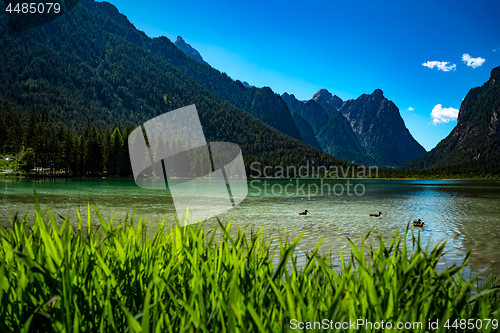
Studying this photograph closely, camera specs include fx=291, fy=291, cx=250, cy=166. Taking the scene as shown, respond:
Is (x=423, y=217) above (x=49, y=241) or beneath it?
beneath

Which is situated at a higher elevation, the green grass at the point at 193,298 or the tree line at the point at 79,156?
the tree line at the point at 79,156

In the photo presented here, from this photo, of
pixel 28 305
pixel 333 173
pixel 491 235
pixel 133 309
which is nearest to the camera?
pixel 28 305

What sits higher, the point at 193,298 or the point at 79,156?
the point at 79,156

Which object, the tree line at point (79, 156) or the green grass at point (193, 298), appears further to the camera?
the tree line at point (79, 156)

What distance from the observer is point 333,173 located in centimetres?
16938

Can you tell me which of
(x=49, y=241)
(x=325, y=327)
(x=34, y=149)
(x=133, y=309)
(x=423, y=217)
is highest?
(x=34, y=149)

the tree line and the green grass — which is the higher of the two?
the tree line

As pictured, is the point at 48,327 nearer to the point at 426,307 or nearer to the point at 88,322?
the point at 88,322

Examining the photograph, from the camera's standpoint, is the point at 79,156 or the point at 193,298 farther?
the point at 79,156

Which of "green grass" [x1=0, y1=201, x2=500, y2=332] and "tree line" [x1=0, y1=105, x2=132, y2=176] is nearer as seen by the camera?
"green grass" [x1=0, y1=201, x2=500, y2=332]

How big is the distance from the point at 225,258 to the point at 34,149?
102 meters

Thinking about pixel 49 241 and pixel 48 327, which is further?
pixel 49 241

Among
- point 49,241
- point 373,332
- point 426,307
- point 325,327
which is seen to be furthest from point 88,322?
point 426,307

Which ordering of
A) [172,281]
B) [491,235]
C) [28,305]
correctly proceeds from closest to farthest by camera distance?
[28,305] < [172,281] < [491,235]
